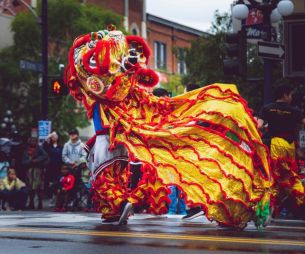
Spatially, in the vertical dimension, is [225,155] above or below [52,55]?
below

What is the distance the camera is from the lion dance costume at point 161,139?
10.5 meters

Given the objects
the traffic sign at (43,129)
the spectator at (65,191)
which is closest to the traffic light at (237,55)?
the spectator at (65,191)

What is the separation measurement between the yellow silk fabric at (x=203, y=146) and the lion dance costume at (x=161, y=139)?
0.4 inches

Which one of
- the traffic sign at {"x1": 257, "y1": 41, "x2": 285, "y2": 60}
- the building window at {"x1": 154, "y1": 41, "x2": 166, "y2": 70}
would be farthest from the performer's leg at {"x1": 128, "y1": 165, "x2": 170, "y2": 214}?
the building window at {"x1": 154, "y1": 41, "x2": 166, "y2": 70}

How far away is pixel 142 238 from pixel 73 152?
9.92 metres

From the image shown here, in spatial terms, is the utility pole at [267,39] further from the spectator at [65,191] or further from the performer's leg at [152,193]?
the performer's leg at [152,193]

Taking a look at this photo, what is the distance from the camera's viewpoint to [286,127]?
471 inches

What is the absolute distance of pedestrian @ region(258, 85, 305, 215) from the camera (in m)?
11.9

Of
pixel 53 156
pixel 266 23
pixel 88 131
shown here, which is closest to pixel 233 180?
pixel 266 23

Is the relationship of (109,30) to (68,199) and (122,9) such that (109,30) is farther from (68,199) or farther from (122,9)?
(122,9)

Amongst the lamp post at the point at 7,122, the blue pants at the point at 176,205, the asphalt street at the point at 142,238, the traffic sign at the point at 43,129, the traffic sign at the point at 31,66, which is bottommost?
the asphalt street at the point at 142,238

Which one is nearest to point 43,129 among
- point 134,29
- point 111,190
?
point 111,190

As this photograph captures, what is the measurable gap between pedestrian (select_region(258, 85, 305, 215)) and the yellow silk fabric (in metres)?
0.99

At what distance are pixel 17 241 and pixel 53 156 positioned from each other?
1145 cm
